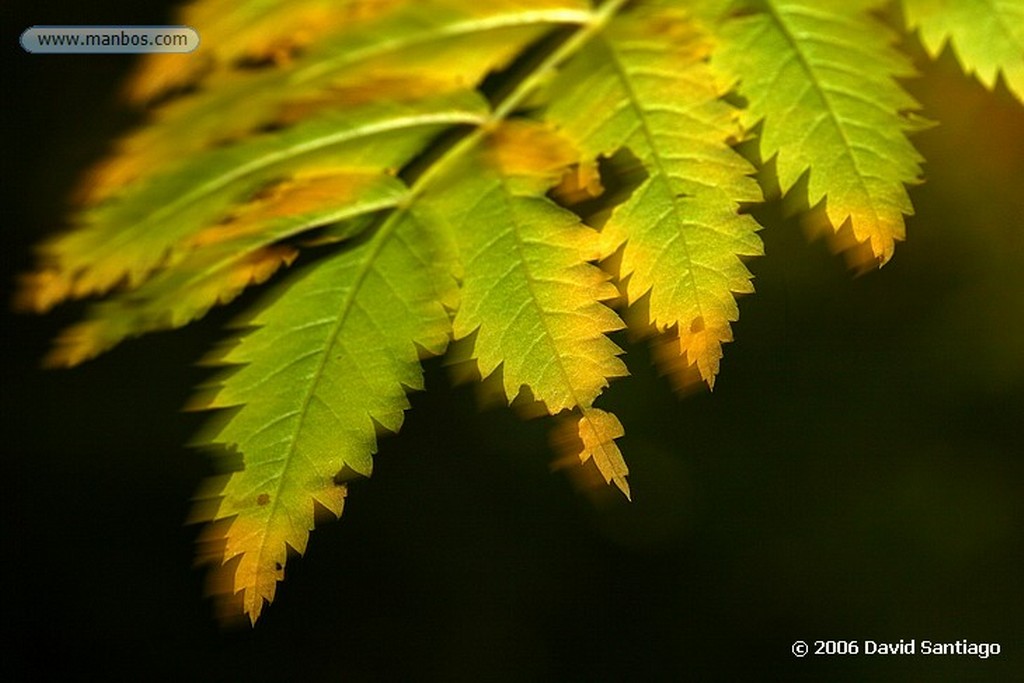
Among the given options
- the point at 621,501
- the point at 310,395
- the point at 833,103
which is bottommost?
the point at 621,501

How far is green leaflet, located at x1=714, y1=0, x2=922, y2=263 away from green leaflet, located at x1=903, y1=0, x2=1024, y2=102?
0.03 meters

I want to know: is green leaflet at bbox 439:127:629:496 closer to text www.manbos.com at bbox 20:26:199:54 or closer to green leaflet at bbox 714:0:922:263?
green leaflet at bbox 714:0:922:263

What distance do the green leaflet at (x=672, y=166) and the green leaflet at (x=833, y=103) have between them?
0.09ft

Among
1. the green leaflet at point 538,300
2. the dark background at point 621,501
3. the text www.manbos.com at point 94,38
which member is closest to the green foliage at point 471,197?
the green leaflet at point 538,300

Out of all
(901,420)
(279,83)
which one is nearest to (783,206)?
(901,420)

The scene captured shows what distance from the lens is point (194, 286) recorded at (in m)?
0.71

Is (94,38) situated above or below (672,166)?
above

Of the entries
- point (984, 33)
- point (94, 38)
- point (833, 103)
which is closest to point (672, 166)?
point (833, 103)

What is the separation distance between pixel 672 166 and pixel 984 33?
0.24 m

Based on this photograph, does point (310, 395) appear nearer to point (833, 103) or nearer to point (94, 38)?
point (833, 103)

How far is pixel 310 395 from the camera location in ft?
2.12

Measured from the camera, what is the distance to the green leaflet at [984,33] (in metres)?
0.66

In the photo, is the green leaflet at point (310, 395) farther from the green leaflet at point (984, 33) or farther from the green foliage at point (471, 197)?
the green leaflet at point (984, 33)

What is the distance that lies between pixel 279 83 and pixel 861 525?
46.1 inches
